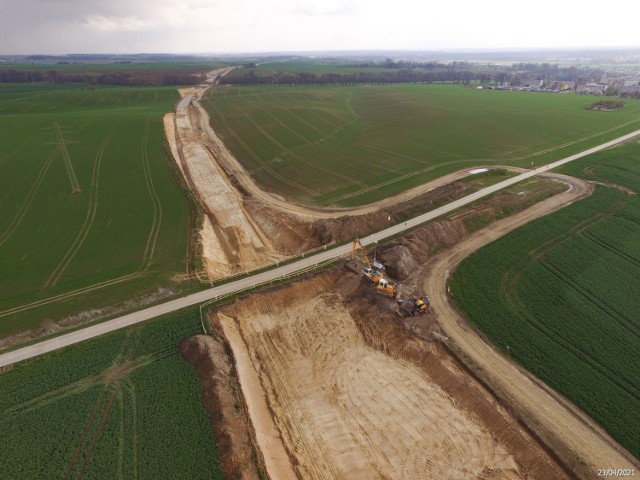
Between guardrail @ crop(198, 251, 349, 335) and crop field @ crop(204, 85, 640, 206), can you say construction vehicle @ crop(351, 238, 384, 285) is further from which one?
crop field @ crop(204, 85, 640, 206)

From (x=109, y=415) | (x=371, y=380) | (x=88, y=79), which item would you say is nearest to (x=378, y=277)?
(x=371, y=380)

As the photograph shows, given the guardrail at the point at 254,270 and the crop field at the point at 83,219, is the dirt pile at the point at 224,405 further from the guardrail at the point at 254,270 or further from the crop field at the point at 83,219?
the crop field at the point at 83,219

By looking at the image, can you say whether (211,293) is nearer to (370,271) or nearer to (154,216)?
(370,271)

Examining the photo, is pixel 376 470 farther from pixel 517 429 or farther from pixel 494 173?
pixel 494 173

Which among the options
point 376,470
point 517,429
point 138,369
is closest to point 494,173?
point 517,429

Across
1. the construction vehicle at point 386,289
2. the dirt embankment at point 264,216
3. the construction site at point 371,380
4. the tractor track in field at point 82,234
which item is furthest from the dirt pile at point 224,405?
the tractor track in field at point 82,234
